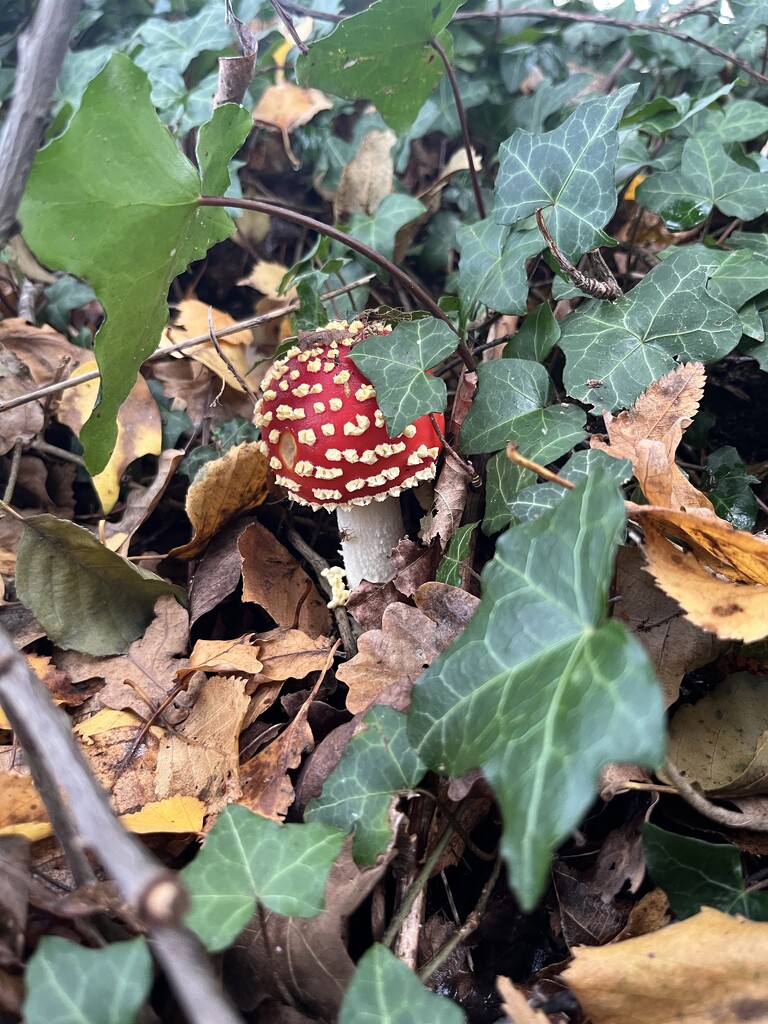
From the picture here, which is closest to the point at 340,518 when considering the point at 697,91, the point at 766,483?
the point at 766,483

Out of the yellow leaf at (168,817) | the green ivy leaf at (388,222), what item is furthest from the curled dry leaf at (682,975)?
the green ivy leaf at (388,222)

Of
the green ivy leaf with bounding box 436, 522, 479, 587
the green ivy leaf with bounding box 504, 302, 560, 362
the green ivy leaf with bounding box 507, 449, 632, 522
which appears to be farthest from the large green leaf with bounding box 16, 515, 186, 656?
the green ivy leaf with bounding box 504, 302, 560, 362

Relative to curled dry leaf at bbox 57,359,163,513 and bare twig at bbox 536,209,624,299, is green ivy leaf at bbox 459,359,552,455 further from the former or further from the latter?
curled dry leaf at bbox 57,359,163,513

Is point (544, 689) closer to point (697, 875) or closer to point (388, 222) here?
point (697, 875)

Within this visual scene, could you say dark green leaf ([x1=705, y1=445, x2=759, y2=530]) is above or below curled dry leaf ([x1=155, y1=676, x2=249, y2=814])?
above

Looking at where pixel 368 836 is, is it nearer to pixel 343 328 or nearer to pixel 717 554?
pixel 717 554
